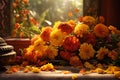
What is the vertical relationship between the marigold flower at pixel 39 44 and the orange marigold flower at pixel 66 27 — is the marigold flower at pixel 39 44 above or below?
below

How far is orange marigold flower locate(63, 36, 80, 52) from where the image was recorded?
3.14m

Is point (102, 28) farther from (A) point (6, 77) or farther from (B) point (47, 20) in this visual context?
(A) point (6, 77)

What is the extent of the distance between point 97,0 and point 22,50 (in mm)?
1011

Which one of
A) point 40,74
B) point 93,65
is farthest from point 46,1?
point 40,74

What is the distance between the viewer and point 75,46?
3146mm

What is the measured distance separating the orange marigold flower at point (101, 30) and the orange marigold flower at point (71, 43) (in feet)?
0.75

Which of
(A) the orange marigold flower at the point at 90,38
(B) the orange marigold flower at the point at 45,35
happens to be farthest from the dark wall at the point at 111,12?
(B) the orange marigold flower at the point at 45,35

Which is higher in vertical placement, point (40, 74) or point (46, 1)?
point (46, 1)

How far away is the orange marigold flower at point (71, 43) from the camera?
10.3 feet

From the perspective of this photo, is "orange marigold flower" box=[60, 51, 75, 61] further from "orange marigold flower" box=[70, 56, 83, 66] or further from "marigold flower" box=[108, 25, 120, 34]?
"marigold flower" box=[108, 25, 120, 34]

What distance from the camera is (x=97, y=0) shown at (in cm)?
351

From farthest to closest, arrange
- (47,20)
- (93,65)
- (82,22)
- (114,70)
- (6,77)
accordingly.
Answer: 1. (47,20)
2. (82,22)
3. (93,65)
4. (114,70)
5. (6,77)

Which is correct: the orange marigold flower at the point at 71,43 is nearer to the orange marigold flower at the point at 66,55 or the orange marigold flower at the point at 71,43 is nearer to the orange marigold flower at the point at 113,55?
the orange marigold flower at the point at 66,55

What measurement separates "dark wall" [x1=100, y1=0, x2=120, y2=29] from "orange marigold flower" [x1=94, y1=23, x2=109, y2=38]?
0.29 metres
